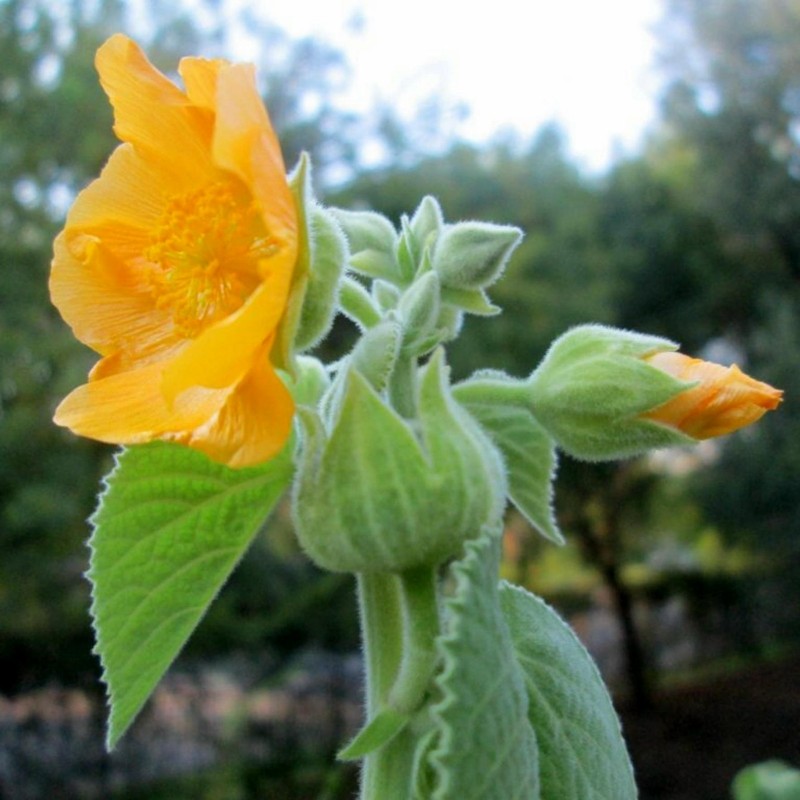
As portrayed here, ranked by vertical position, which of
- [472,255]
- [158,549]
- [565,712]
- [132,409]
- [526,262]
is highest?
[526,262]

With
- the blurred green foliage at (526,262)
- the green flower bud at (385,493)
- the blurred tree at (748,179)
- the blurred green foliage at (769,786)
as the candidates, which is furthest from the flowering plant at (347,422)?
the blurred tree at (748,179)

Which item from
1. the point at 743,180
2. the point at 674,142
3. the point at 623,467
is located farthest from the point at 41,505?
the point at 674,142

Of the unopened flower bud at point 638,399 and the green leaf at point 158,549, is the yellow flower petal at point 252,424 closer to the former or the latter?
the green leaf at point 158,549

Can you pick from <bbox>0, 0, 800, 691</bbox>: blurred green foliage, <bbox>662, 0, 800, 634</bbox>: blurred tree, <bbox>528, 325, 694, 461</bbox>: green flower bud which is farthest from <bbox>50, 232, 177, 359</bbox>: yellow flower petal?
<bbox>662, 0, 800, 634</bbox>: blurred tree

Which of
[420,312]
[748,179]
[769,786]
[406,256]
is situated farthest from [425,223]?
[748,179]

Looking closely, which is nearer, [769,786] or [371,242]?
[371,242]

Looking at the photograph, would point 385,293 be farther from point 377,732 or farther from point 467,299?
point 377,732

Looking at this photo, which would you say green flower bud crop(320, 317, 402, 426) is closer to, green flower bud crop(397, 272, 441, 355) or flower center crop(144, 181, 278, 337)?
green flower bud crop(397, 272, 441, 355)
